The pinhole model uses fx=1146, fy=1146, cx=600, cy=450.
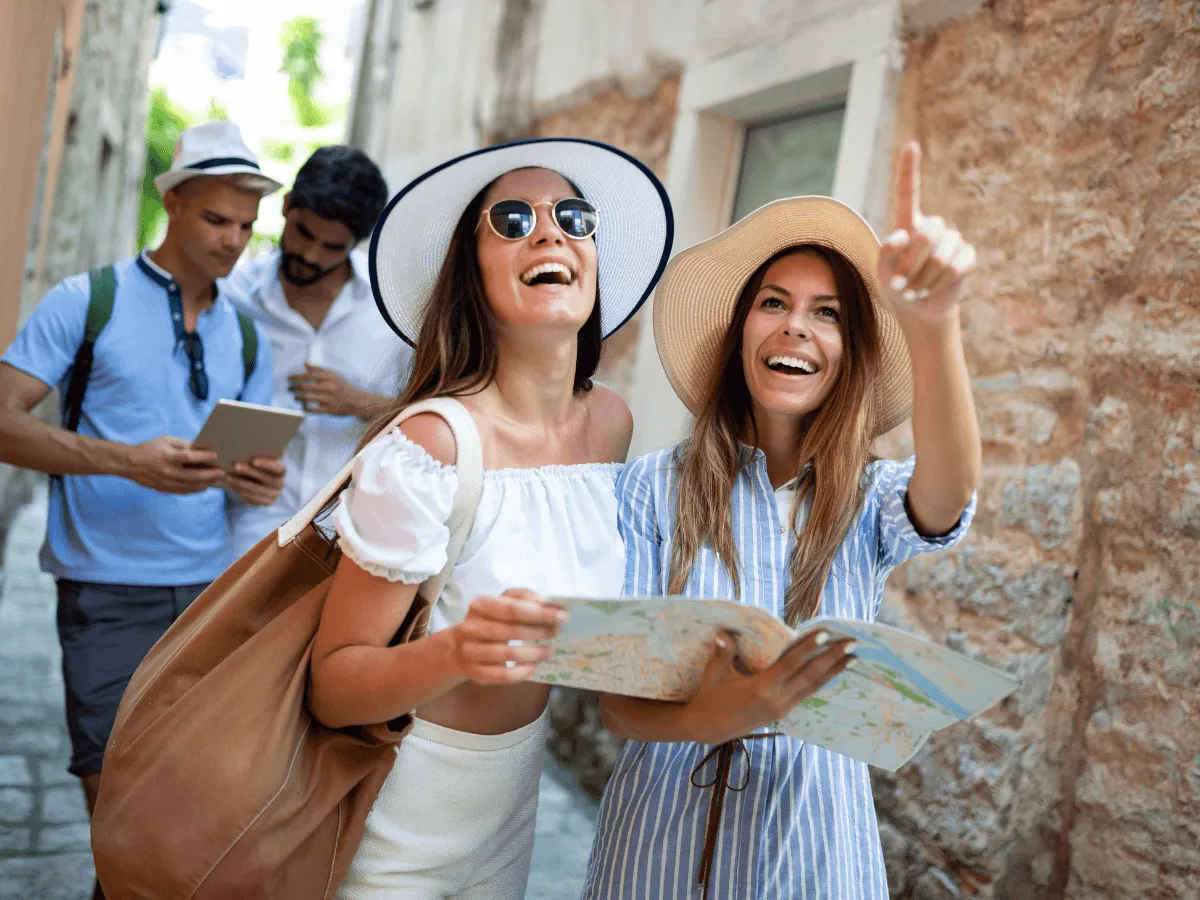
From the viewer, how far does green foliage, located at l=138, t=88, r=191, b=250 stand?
74.7 feet

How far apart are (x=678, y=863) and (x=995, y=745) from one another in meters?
1.47

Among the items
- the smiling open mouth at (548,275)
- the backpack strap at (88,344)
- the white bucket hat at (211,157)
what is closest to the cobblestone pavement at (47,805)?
the backpack strap at (88,344)

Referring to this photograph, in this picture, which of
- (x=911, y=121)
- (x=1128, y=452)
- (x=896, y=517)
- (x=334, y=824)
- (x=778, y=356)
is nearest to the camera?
(x=334, y=824)

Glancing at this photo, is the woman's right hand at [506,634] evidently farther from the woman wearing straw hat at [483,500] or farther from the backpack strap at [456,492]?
the backpack strap at [456,492]

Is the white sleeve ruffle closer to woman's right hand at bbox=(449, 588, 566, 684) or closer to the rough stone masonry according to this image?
woman's right hand at bbox=(449, 588, 566, 684)

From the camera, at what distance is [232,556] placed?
3479 mm

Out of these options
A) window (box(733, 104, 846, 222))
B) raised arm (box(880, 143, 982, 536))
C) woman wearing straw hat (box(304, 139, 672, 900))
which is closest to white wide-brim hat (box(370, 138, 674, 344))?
woman wearing straw hat (box(304, 139, 672, 900))

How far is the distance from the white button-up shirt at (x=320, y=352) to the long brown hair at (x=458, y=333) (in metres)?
1.52

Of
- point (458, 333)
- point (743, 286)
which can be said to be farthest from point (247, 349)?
point (743, 286)

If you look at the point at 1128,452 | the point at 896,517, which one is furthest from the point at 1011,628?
the point at 896,517

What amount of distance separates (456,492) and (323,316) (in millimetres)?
2313

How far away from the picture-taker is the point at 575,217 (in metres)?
2.05

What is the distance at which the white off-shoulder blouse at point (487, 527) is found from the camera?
1.62m

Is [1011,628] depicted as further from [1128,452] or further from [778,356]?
[778,356]
